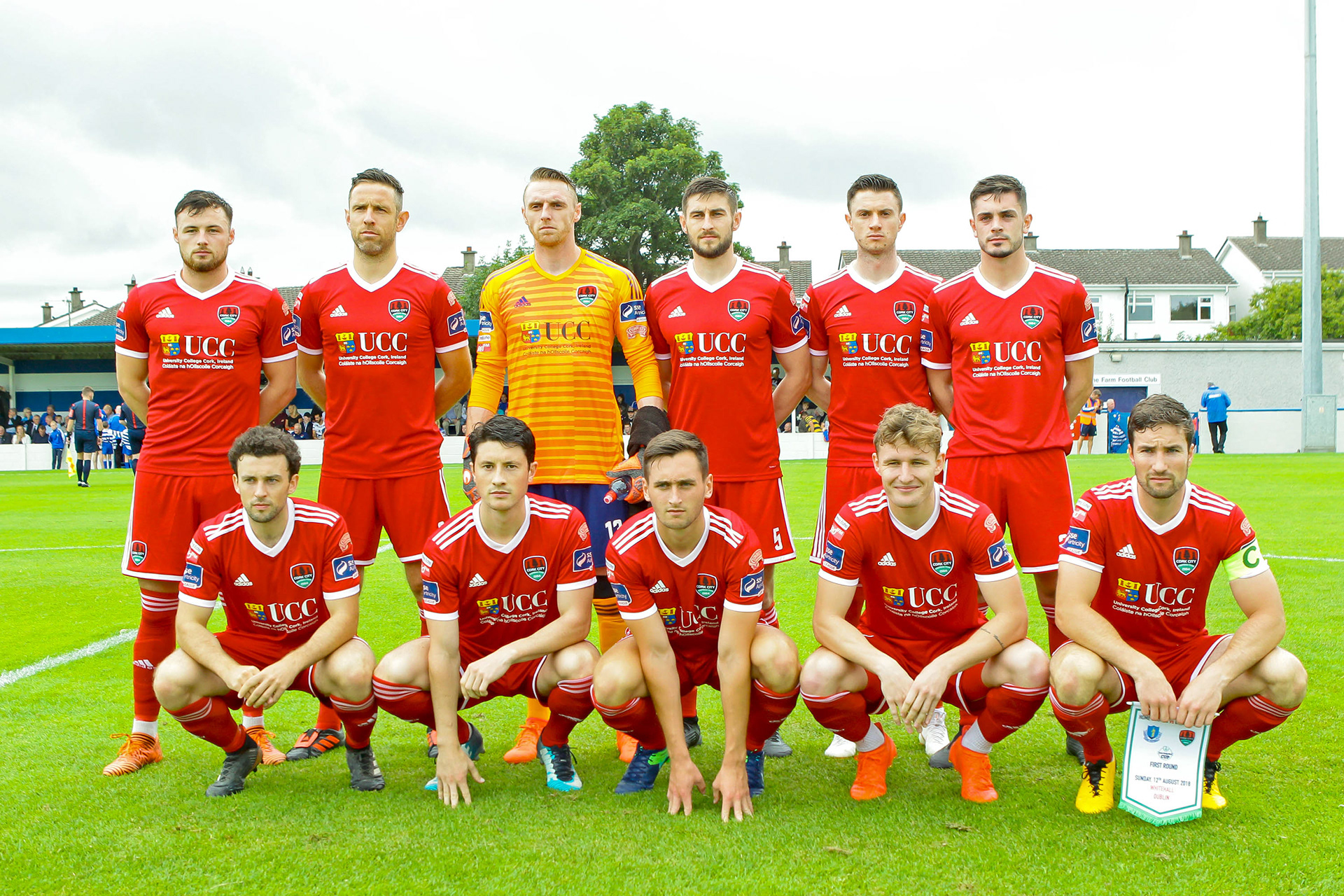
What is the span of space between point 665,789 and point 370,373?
2.19 m

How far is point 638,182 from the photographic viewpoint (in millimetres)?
33750

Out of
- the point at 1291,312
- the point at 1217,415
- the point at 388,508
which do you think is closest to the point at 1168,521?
the point at 388,508

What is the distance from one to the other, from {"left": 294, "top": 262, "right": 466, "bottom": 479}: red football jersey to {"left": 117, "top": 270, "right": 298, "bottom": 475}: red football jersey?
0.31m

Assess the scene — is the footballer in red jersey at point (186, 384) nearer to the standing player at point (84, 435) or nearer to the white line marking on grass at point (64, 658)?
the white line marking on grass at point (64, 658)

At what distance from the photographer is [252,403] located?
14.5 ft

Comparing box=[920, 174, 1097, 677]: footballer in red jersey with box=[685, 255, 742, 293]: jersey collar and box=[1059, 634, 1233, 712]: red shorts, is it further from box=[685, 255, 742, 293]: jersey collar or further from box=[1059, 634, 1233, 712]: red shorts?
box=[685, 255, 742, 293]: jersey collar

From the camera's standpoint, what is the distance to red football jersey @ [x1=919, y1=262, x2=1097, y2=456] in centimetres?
420

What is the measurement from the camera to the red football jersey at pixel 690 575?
3.53m

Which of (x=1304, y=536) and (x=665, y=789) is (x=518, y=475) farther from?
(x=1304, y=536)

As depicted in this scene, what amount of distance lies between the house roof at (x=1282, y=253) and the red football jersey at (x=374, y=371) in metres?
62.2

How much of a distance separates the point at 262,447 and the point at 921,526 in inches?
95.4

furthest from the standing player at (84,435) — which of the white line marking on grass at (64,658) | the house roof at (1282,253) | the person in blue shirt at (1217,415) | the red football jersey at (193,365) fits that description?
the house roof at (1282,253)

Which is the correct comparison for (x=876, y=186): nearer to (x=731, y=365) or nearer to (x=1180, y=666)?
(x=731, y=365)

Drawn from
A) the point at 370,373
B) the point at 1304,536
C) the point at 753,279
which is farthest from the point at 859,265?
the point at 1304,536
